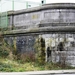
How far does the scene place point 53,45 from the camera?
798 inches

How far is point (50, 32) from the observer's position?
66.5 feet

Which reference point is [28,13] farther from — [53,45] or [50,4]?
[53,45]

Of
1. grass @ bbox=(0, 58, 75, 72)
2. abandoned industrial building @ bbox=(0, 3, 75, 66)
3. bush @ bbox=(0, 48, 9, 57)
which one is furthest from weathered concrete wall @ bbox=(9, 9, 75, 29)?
grass @ bbox=(0, 58, 75, 72)

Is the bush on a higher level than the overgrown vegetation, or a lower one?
higher

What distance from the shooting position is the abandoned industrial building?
2017 centimetres

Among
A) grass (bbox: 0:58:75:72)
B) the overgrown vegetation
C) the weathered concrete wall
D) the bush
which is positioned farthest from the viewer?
the bush

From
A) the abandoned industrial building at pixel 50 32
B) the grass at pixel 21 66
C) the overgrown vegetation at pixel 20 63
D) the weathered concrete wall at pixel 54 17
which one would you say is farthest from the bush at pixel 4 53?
the weathered concrete wall at pixel 54 17

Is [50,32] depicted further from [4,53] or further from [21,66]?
[4,53]

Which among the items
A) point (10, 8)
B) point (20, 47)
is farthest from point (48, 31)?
point (10, 8)

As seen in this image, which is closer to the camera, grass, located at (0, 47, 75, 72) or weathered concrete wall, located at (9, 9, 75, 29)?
grass, located at (0, 47, 75, 72)

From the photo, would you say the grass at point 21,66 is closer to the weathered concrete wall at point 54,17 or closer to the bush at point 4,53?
the bush at point 4,53

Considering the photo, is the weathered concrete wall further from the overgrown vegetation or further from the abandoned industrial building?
the overgrown vegetation

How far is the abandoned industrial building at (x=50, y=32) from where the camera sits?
2017 centimetres

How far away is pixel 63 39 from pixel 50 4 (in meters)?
2.80
